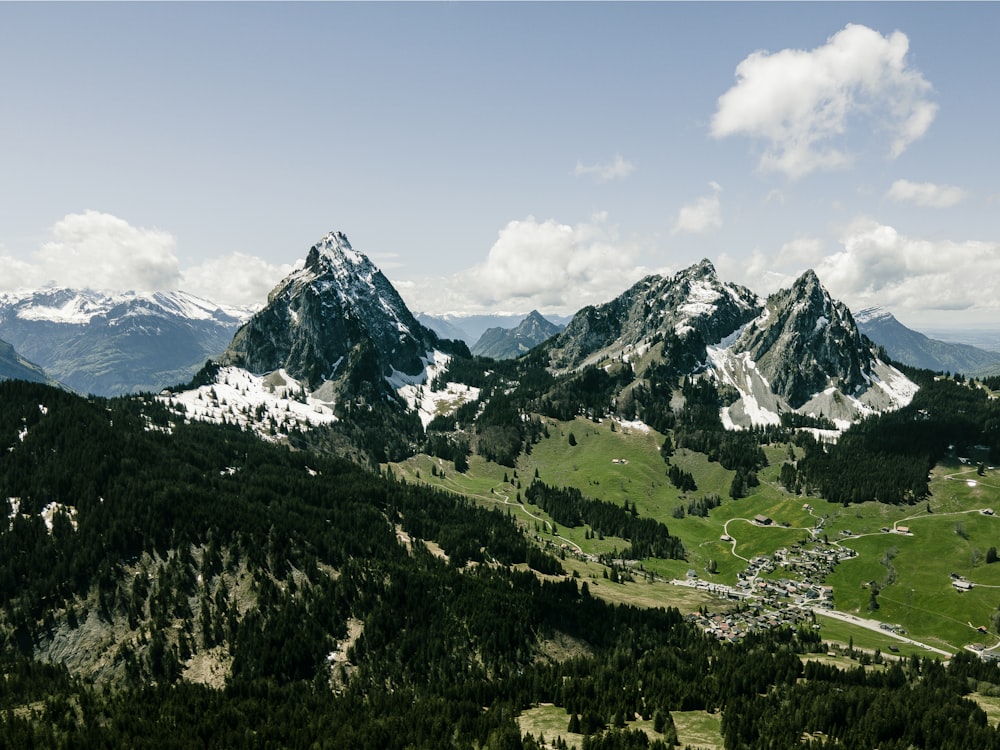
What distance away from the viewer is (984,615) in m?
173

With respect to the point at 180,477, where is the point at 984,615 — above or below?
below

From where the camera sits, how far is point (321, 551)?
563 feet

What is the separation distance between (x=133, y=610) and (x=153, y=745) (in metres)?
59.3

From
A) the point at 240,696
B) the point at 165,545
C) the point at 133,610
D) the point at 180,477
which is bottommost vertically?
the point at 240,696

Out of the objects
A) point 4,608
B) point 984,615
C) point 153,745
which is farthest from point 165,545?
point 984,615

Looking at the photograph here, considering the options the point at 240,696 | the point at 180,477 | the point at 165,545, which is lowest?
the point at 240,696

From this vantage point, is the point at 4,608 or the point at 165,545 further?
the point at 165,545

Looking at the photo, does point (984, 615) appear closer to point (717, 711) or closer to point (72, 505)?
point (717, 711)

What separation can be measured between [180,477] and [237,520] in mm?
41564

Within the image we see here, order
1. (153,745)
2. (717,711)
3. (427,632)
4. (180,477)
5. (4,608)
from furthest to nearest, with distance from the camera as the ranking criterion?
1. (180,477)
2. (427,632)
3. (4,608)
4. (717,711)
5. (153,745)

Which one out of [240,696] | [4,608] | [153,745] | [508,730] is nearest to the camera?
[153,745]

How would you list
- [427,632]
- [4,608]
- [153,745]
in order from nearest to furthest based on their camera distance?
[153,745] < [4,608] < [427,632]

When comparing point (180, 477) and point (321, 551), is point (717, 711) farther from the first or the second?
point (180, 477)

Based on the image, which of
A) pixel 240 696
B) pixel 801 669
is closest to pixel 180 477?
pixel 240 696
